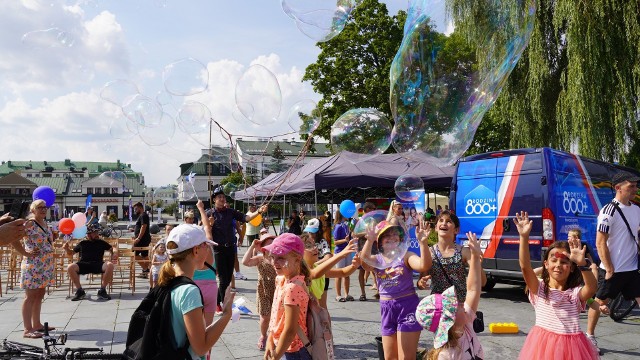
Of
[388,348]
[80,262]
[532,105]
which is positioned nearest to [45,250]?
[80,262]

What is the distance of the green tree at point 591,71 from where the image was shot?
512 inches

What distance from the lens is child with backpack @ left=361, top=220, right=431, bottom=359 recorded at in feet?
13.1

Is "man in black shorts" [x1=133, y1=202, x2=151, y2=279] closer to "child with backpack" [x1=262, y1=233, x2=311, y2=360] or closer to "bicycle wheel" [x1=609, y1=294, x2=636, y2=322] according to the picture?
"child with backpack" [x1=262, y1=233, x2=311, y2=360]

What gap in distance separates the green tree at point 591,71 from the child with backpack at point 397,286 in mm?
10162

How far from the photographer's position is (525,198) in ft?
28.1

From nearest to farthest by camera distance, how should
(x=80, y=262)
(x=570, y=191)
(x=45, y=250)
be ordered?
(x=45, y=250), (x=570, y=191), (x=80, y=262)

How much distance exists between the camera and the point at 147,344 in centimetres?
254

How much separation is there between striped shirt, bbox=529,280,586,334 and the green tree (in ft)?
34.0

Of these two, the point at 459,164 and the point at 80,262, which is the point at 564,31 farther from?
the point at 80,262

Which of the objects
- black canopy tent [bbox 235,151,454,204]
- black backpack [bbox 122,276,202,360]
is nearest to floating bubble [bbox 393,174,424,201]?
black canopy tent [bbox 235,151,454,204]

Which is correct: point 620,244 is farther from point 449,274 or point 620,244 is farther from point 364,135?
point 364,135

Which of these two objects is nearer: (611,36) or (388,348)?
(388,348)

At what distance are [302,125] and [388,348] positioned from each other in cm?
552

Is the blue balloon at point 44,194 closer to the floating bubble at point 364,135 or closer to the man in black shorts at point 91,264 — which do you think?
the man in black shorts at point 91,264
